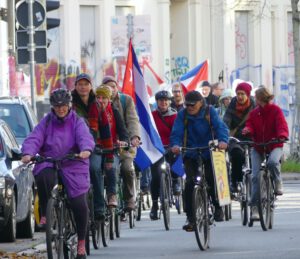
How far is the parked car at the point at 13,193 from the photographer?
1780 centimetres

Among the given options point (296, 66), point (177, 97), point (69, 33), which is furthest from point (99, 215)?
point (69, 33)

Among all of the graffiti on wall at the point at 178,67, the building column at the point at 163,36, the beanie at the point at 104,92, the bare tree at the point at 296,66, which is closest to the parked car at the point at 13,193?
the beanie at the point at 104,92

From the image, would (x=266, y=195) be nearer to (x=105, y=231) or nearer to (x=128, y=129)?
(x=128, y=129)

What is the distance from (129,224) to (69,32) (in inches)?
800

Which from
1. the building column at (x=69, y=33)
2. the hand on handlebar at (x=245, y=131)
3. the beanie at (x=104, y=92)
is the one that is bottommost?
the hand on handlebar at (x=245, y=131)

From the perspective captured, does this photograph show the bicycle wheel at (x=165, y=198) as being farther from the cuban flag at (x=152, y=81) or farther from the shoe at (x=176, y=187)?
the cuban flag at (x=152, y=81)

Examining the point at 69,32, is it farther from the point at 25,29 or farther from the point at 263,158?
the point at 263,158

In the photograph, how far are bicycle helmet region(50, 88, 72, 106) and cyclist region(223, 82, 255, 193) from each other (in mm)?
6502

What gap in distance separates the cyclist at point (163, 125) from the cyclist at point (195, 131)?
13.9ft

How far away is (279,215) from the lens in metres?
22.3

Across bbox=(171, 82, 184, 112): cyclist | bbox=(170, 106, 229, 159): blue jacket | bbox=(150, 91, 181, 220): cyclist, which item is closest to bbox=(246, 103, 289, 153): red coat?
bbox=(170, 106, 229, 159): blue jacket

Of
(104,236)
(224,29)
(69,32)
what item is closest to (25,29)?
Result: (104,236)

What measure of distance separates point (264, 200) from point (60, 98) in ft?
17.3

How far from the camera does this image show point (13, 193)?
18125 mm
